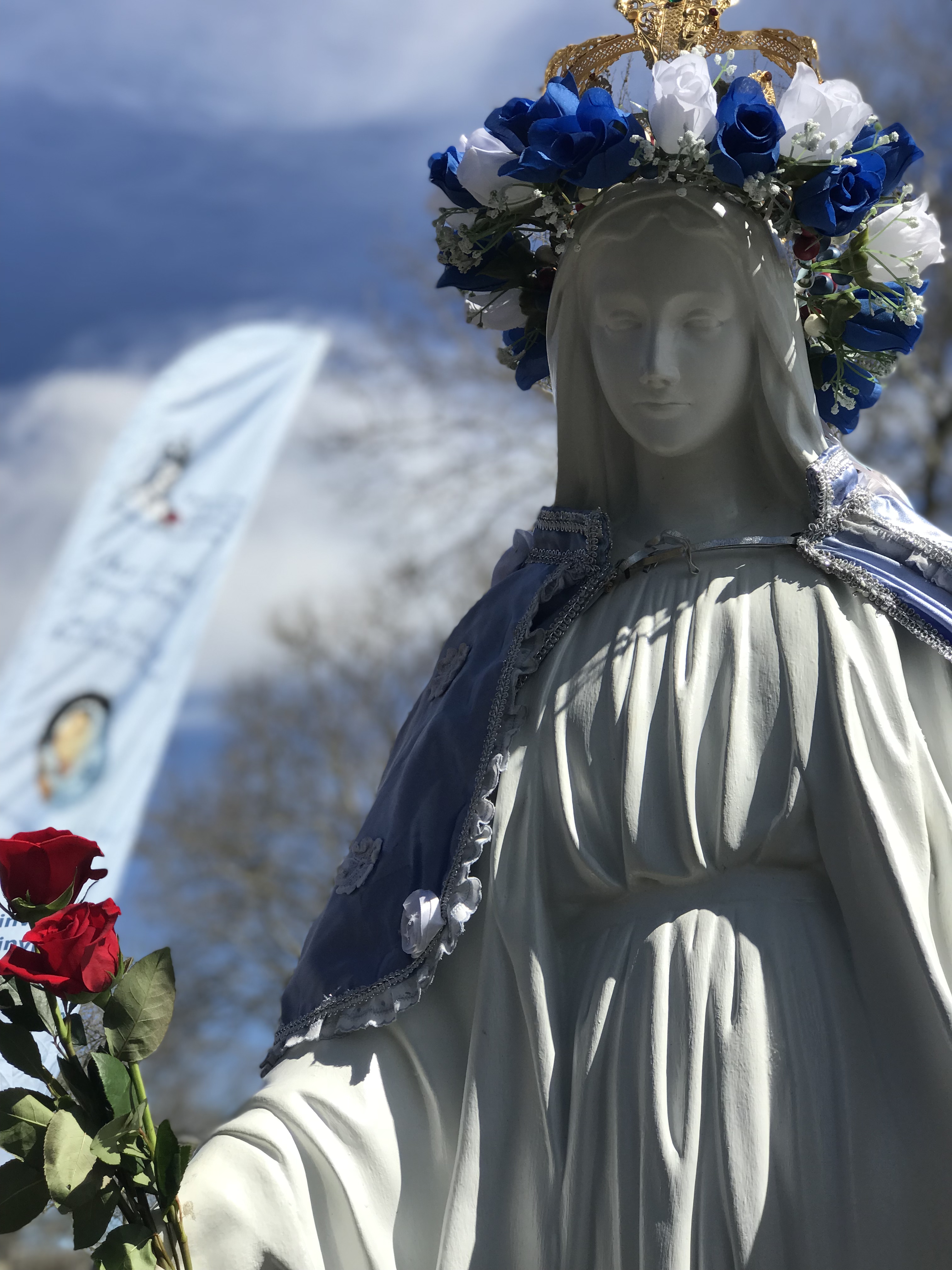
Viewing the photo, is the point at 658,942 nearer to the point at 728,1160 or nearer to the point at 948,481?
the point at 728,1160

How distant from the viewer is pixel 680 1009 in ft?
7.71

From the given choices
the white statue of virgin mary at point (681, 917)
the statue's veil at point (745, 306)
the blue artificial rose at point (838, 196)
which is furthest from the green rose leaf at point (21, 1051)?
the blue artificial rose at point (838, 196)

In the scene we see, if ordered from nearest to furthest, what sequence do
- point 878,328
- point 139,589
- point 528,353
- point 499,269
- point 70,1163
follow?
point 70,1163 → point 878,328 → point 499,269 → point 528,353 → point 139,589

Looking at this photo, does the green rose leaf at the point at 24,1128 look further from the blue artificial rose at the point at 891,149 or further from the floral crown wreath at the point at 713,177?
the blue artificial rose at the point at 891,149

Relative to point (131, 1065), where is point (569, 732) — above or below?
above

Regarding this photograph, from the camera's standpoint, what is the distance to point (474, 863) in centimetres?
263

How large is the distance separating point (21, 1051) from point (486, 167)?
1.71m

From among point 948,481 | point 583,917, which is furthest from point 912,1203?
point 948,481

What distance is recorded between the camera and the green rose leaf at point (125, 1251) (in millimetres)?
1931

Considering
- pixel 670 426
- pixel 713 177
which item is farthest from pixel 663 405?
pixel 713 177

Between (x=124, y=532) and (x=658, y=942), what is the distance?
264 inches

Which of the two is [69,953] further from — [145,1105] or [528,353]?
[528,353]

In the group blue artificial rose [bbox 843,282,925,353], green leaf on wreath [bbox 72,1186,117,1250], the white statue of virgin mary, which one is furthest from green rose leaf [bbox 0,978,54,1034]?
blue artificial rose [bbox 843,282,925,353]

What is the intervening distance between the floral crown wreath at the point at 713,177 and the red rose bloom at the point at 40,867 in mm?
1406
